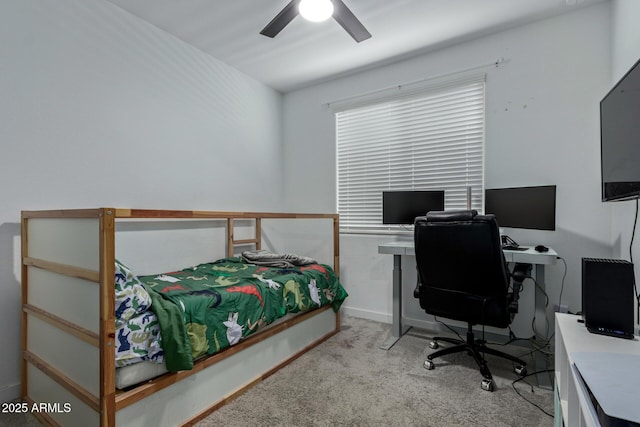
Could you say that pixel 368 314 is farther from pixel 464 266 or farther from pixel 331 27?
pixel 331 27

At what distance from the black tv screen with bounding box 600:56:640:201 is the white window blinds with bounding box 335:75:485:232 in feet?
4.21

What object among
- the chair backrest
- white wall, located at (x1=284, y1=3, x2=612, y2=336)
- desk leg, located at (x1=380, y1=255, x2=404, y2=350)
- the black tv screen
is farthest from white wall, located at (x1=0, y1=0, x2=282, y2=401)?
the black tv screen

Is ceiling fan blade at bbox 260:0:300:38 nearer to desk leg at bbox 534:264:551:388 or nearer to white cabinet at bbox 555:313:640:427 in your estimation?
white cabinet at bbox 555:313:640:427

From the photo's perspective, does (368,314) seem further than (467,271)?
Yes

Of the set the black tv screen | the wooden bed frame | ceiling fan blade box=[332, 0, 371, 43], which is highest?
ceiling fan blade box=[332, 0, 371, 43]

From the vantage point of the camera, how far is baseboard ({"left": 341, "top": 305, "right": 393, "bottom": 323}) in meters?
3.08

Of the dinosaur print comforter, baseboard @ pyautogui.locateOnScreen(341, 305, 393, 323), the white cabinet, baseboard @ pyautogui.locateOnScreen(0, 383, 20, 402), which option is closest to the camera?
the white cabinet

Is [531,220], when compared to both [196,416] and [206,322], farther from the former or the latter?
[196,416]

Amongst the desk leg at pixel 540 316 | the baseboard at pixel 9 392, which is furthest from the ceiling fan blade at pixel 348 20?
the baseboard at pixel 9 392

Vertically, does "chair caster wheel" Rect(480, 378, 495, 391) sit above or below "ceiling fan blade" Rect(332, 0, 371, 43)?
below

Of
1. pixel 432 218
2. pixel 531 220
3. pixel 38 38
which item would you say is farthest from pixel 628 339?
pixel 38 38

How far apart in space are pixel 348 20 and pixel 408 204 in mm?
1488

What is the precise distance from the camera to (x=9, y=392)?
1802mm

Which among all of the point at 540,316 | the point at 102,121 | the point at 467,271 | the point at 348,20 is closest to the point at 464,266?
the point at 467,271
